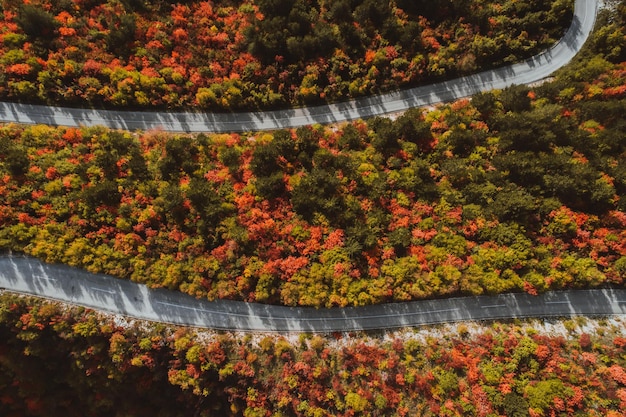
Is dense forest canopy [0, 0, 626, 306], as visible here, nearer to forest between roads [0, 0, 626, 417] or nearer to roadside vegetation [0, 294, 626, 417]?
forest between roads [0, 0, 626, 417]

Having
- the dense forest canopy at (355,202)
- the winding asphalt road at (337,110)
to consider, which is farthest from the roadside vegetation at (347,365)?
the winding asphalt road at (337,110)

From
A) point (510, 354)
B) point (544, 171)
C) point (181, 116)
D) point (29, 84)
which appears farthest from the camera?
point (181, 116)

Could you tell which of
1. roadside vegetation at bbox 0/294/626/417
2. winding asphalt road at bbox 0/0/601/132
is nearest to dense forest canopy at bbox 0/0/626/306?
winding asphalt road at bbox 0/0/601/132

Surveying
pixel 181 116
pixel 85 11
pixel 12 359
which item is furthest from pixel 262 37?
pixel 12 359

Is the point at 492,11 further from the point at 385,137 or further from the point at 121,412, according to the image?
the point at 121,412

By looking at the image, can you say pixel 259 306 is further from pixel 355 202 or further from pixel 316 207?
pixel 355 202

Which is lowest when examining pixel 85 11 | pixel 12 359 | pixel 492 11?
pixel 12 359

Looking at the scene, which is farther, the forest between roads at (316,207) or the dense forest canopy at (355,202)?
the dense forest canopy at (355,202)

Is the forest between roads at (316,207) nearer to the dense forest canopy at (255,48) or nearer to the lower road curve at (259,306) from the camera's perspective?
the dense forest canopy at (255,48)
